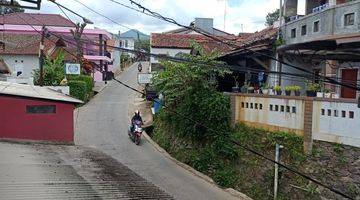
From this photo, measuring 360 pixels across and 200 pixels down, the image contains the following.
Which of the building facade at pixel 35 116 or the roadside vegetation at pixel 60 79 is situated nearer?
the building facade at pixel 35 116

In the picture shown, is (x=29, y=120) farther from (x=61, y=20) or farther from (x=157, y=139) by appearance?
(x=61, y=20)

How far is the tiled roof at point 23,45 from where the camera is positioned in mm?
42688

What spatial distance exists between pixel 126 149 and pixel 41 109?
435cm

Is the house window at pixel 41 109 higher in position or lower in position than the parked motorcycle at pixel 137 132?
higher

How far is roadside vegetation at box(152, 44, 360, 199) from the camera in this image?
14070 mm

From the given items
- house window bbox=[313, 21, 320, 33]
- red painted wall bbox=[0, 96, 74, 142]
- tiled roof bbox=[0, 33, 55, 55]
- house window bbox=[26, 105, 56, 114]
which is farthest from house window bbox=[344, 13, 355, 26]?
tiled roof bbox=[0, 33, 55, 55]

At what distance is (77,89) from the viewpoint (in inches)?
1403

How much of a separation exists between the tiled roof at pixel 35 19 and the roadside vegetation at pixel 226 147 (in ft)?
118

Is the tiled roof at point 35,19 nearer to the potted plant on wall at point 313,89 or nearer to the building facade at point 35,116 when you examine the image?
the building facade at point 35,116

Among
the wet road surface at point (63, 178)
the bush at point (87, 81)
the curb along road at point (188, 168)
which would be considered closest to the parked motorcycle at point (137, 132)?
the curb along road at point (188, 168)

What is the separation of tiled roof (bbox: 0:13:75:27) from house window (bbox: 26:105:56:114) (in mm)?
34852

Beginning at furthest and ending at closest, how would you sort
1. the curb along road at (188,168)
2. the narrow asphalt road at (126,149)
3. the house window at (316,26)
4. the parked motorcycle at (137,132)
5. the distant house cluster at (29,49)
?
the distant house cluster at (29,49), the parked motorcycle at (137,132), the house window at (316,26), the narrow asphalt road at (126,149), the curb along road at (188,168)

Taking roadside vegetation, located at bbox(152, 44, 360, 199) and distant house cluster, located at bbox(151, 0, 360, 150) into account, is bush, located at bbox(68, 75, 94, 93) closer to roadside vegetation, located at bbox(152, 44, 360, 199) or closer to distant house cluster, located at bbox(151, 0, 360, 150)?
roadside vegetation, located at bbox(152, 44, 360, 199)

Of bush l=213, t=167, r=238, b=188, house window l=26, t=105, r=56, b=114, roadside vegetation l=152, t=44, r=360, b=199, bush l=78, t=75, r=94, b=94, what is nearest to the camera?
roadside vegetation l=152, t=44, r=360, b=199
